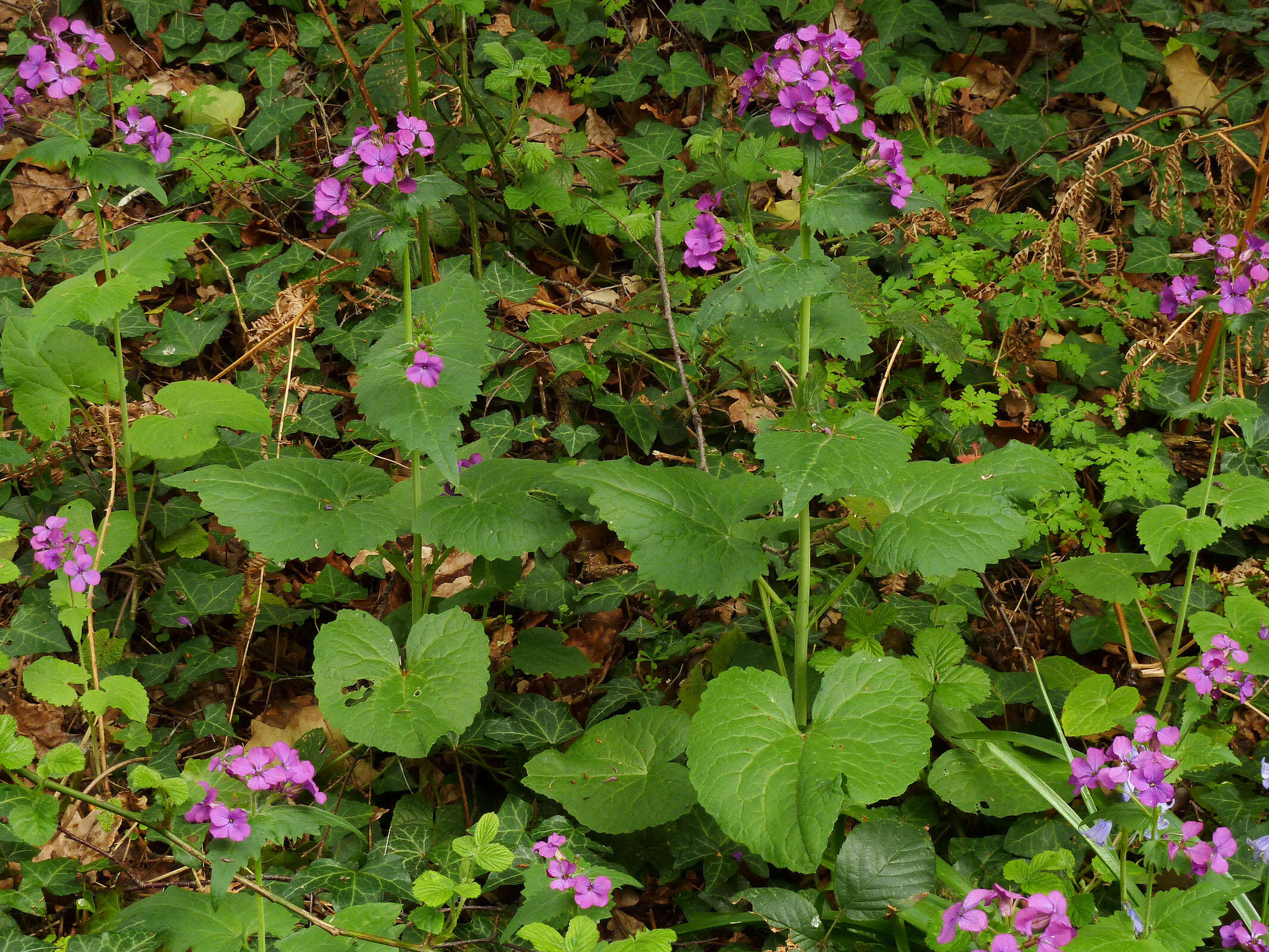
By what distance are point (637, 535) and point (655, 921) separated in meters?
1.07

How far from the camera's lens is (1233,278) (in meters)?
2.54

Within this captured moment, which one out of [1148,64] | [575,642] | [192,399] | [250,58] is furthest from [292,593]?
[1148,64]

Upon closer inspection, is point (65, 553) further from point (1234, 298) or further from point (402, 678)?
point (1234, 298)

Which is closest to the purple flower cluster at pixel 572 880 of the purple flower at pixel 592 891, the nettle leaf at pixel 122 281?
the purple flower at pixel 592 891

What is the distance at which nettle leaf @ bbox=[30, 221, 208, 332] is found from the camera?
2.73m

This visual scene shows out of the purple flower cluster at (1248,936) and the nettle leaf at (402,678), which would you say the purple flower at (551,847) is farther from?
the purple flower cluster at (1248,936)

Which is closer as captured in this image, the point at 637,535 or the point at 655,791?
the point at 637,535

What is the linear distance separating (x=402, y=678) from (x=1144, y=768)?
5.26 ft

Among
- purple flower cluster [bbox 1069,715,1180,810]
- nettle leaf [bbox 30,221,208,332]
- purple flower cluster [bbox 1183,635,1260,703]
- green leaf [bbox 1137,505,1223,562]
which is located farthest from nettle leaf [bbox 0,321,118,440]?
purple flower cluster [bbox 1183,635,1260,703]

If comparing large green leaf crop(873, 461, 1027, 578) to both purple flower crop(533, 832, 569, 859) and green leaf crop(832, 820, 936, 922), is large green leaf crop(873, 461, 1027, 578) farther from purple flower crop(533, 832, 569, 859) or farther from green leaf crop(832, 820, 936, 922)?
purple flower crop(533, 832, 569, 859)

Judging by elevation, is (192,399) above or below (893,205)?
below

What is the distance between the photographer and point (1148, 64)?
4574 mm

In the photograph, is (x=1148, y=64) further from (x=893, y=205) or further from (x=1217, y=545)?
(x=893, y=205)

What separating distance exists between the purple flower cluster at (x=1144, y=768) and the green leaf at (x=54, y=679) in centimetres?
240
